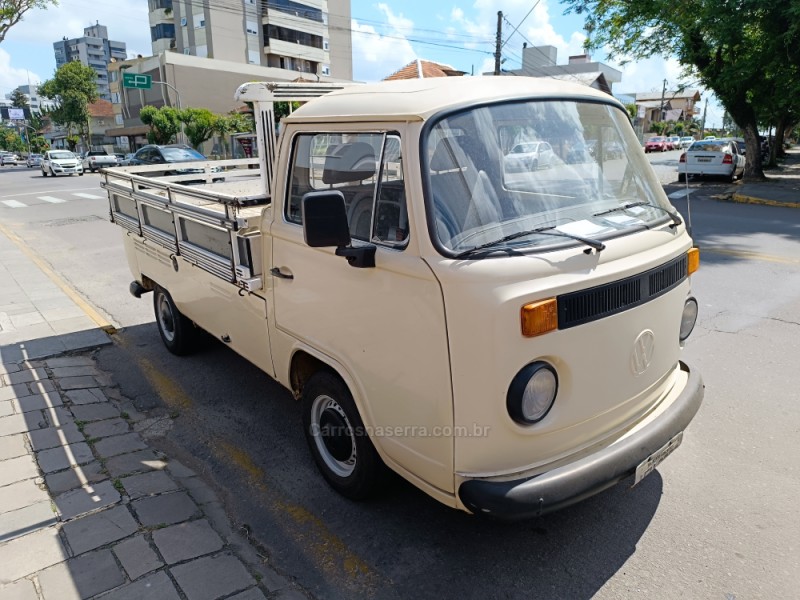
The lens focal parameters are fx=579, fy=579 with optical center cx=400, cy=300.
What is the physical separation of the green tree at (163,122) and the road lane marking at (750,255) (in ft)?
131

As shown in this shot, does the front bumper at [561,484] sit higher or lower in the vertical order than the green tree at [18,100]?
lower

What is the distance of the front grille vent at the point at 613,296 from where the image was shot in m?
2.40

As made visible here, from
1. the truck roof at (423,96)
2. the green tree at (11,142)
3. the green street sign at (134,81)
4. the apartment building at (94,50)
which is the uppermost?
the apartment building at (94,50)

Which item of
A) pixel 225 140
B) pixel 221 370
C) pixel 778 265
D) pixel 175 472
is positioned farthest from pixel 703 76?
pixel 225 140

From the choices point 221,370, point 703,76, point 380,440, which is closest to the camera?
point 380,440

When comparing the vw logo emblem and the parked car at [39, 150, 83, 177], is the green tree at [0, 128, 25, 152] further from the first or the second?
the vw logo emblem

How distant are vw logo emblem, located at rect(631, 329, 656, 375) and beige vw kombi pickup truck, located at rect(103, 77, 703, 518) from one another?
1 cm

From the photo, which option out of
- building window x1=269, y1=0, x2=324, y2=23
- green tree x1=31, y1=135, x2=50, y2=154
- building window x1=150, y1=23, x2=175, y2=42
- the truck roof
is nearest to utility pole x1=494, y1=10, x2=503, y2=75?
the truck roof

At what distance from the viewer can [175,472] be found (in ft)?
11.8

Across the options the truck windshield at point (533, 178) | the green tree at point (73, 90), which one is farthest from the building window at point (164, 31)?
the truck windshield at point (533, 178)

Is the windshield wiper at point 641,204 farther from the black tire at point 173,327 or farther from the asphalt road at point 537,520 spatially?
the black tire at point 173,327

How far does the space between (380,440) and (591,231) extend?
4.63 feet

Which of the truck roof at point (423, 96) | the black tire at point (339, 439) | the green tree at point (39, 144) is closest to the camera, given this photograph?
the truck roof at point (423, 96)

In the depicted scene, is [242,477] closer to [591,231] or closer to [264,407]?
[264,407]
